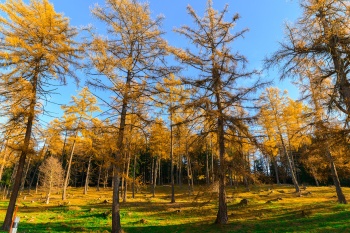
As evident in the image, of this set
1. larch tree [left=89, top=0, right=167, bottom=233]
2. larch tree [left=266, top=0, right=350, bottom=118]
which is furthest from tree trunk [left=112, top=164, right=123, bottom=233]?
larch tree [left=266, top=0, right=350, bottom=118]

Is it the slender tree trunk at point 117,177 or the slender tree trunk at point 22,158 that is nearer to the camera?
the slender tree trunk at point 117,177

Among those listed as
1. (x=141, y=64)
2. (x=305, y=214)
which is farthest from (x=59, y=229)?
(x=305, y=214)

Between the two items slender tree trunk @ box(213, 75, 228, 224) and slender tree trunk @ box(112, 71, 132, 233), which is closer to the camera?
slender tree trunk @ box(112, 71, 132, 233)

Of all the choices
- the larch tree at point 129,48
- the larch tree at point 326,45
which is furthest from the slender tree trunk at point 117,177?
the larch tree at point 326,45

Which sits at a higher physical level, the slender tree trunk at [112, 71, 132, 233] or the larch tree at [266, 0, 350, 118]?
the larch tree at [266, 0, 350, 118]

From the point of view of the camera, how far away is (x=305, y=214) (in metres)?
11.7

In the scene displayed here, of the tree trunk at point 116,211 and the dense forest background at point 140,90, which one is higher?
the dense forest background at point 140,90

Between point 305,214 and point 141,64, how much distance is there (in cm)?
1055

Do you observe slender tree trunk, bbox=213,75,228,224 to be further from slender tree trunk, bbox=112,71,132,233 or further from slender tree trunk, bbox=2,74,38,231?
slender tree trunk, bbox=2,74,38,231

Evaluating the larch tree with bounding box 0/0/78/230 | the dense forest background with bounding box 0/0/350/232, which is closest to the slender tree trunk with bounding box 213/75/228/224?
the dense forest background with bounding box 0/0/350/232

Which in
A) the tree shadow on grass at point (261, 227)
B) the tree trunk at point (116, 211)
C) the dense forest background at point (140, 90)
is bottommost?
the tree shadow on grass at point (261, 227)

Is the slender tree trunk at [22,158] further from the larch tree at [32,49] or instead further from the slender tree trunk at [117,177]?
the slender tree trunk at [117,177]

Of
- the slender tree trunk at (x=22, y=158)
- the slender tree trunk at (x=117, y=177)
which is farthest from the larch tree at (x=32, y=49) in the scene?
the slender tree trunk at (x=117, y=177)

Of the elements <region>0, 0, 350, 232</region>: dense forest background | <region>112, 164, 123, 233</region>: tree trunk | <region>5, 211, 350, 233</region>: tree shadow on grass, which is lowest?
<region>5, 211, 350, 233</region>: tree shadow on grass
